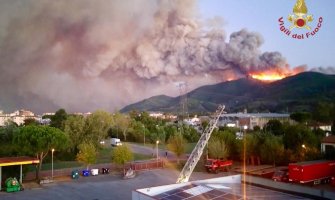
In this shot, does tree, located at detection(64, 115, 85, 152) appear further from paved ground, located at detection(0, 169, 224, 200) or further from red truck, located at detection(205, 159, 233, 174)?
red truck, located at detection(205, 159, 233, 174)

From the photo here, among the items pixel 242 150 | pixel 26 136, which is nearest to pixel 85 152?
pixel 26 136

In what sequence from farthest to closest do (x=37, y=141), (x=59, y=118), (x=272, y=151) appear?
Answer: (x=59, y=118)
(x=272, y=151)
(x=37, y=141)

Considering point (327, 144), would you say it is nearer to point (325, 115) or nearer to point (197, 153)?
point (197, 153)

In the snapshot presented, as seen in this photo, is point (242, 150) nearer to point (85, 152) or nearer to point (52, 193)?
point (85, 152)

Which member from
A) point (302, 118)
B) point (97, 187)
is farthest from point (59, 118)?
point (302, 118)

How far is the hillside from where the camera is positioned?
472ft

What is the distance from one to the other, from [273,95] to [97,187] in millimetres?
147039

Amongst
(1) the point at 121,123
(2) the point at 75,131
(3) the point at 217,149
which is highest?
(1) the point at 121,123

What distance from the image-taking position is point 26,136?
32.3m

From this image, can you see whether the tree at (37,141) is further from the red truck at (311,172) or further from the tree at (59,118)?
the tree at (59,118)

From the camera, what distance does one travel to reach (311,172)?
1054 inches

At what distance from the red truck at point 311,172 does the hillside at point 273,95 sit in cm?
10321

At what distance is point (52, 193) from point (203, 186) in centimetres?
1436

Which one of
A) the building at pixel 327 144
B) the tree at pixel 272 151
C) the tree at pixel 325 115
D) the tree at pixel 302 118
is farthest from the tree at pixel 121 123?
the building at pixel 327 144
